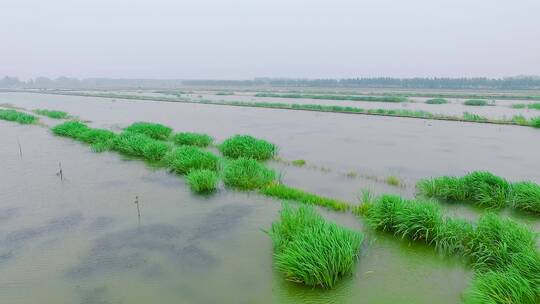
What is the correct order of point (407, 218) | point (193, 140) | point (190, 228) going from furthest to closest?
1. point (193, 140)
2. point (190, 228)
3. point (407, 218)

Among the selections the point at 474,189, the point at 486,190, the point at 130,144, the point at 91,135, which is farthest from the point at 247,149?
the point at 91,135

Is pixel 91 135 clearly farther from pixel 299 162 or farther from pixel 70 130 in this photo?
pixel 299 162

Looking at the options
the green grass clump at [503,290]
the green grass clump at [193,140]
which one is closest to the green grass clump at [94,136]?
the green grass clump at [193,140]

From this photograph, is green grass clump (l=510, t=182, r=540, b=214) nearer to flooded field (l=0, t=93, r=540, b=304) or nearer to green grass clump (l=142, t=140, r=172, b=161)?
flooded field (l=0, t=93, r=540, b=304)

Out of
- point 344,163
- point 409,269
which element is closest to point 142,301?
point 409,269

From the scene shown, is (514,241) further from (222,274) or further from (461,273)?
(222,274)

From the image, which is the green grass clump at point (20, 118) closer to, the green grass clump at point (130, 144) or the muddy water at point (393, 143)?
the muddy water at point (393, 143)
